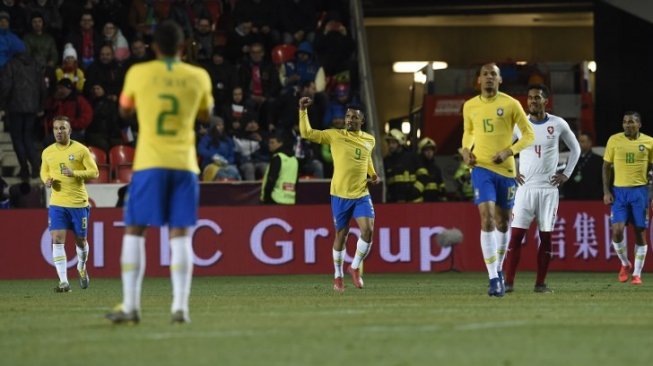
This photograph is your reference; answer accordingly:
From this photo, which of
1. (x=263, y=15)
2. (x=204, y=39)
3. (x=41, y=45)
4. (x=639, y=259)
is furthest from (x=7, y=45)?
(x=639, y=259)

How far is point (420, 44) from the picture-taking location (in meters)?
43.5

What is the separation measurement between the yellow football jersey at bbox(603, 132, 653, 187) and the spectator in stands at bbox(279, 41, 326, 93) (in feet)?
31.7

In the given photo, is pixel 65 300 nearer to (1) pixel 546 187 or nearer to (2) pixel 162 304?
(2) pixel 162 304

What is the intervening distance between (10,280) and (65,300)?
27.4 ft

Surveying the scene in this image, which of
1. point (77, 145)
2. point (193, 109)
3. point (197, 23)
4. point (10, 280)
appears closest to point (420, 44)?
point (197, 23)

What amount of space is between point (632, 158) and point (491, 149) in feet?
18.1

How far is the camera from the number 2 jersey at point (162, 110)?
11219 mm

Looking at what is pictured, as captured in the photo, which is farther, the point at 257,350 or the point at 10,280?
the point at 10,280

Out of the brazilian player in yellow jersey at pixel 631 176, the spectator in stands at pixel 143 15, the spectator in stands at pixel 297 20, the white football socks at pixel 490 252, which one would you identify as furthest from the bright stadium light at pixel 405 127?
the white football socks at pixel 490 252

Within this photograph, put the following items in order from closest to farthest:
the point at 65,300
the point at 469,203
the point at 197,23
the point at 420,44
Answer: the point at 65,300
the point at 469,203
the point at 197,23
the point at 420,44

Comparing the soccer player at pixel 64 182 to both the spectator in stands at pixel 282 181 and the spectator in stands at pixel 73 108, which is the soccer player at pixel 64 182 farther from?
the spectator in stands at pixel 73 108

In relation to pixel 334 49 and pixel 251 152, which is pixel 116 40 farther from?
pixel 334 49

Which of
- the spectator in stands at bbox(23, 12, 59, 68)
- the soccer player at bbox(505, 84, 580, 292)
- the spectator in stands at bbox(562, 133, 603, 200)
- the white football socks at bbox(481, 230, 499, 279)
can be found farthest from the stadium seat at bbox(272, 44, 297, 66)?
the white football socks at bbox(481, 230, 499, 279)

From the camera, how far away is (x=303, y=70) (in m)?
29.7
